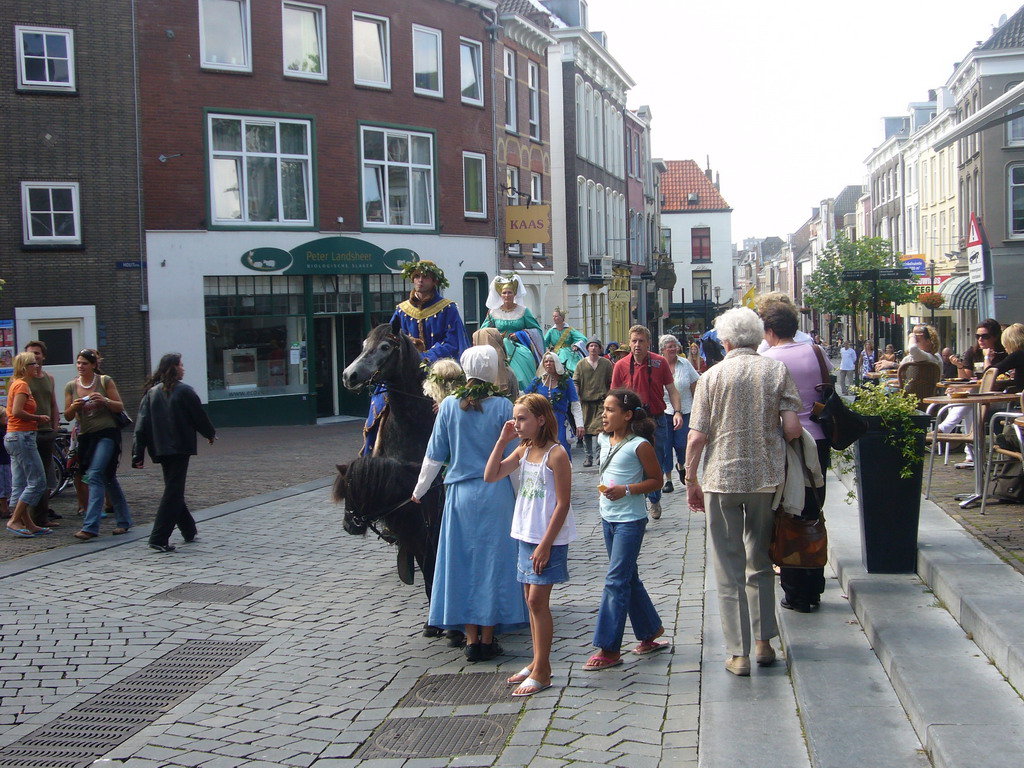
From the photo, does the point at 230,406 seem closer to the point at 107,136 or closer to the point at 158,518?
the point at 107,136

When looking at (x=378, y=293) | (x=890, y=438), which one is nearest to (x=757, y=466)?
(x=890, y=438)

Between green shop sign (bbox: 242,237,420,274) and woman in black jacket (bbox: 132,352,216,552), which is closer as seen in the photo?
woman in black jacket (bbox: 132,352,216,552)

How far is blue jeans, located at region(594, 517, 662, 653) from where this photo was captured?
211 inches

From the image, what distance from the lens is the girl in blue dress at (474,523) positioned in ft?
19.2

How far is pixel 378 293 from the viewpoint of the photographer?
81.2 feet

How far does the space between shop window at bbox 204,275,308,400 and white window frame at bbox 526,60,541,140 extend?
12072 millimetres

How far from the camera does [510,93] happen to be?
30594mm

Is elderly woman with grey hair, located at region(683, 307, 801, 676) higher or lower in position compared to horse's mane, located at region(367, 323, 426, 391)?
lower

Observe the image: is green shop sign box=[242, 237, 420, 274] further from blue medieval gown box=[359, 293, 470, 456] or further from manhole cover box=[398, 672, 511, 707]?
manhole cover box=[398, 672, 511, 707]

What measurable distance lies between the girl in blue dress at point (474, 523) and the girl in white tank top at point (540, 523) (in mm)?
378

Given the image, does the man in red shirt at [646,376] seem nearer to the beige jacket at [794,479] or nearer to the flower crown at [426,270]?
the flower crown at [426,270]

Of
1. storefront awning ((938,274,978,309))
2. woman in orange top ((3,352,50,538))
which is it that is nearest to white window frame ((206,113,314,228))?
woman in orange top ((3,352,50,538))

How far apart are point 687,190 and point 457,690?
Result: 77.3 meters

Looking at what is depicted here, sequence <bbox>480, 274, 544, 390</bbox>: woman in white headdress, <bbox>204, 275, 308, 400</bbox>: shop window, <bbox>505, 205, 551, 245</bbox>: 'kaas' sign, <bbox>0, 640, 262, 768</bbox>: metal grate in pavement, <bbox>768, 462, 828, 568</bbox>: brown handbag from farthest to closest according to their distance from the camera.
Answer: <bbox>505, 205, 551, 245</bbox>: 'kaas' sign, <bbox>204, 275, 308, 400</bbox>: shop window, <bbox>480, 274, 544, 390</bbox>: woman in white headdress, <bbox>768, 462, 828, 568</bbox>: brown handbag, <bbox>0, 640, 262, 768</bbox>: metal grate in pavement
